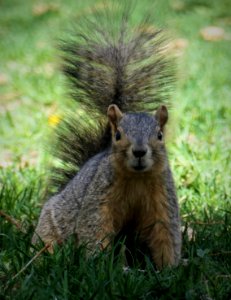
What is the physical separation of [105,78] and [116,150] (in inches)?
28.1

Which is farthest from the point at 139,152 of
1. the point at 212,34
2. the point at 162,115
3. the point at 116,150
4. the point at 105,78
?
the point at 212,34

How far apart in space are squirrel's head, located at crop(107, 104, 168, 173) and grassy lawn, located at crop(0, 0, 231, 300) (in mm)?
346

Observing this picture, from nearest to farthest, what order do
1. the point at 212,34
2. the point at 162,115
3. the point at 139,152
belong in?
the point at 139,152
the point at 162,115
the point at 212,34

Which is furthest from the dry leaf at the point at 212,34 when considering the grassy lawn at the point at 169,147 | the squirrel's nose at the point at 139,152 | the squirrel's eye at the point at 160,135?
the squirrel's nose at the point at 139,152

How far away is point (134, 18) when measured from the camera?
794 centimetres

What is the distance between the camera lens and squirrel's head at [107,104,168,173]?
2.75 metres

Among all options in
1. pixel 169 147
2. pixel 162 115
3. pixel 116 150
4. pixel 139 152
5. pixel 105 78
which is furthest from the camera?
pixel 169 147

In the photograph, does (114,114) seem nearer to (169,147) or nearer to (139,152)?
(139,152)

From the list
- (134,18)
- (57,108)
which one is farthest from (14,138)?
(134,18)

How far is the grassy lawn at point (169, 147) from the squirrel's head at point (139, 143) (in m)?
0.35

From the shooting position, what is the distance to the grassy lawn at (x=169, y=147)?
2.57 metres

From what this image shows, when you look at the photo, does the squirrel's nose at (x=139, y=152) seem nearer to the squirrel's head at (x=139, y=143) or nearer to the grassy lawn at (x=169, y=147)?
the squirrel's head at (x=139, y=143)

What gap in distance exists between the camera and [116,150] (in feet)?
9.47

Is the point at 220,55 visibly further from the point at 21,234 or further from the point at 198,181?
the point at 21,234
